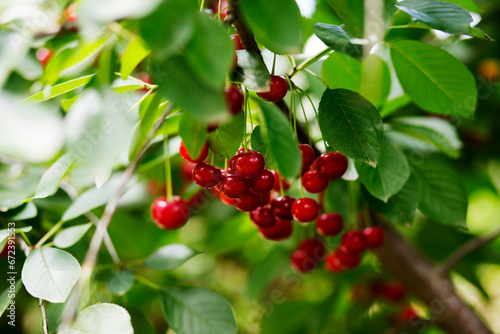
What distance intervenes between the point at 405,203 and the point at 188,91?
2.36 ft

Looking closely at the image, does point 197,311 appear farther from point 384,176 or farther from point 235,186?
point 384,176

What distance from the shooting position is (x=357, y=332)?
70.8 inches

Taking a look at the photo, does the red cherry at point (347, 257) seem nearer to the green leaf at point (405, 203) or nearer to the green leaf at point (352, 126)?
the green leaf at point (405, 203)

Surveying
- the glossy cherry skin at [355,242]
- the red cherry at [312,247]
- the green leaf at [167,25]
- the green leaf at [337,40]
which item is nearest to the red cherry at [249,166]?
the green leaf at [337,40]

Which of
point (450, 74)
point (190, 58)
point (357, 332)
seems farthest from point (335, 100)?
point (357, 332)

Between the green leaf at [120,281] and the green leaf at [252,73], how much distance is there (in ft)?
1.84

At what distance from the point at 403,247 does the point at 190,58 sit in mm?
1181

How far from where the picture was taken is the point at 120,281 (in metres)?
1.03

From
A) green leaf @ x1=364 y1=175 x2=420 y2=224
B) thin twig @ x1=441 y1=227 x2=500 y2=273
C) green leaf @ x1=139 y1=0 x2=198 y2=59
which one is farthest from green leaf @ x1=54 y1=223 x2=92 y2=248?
thin twig @ x1=441 y1=227 x2=500 y2=273

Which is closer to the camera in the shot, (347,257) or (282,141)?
(282,141)

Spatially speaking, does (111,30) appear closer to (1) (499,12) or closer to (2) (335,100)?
(2) (335,100)

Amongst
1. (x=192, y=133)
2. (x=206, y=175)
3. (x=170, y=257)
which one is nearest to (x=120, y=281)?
(x=170, y=257)

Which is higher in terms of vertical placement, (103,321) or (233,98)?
(233,98)

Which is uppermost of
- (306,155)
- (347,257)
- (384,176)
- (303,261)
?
(306,155)
